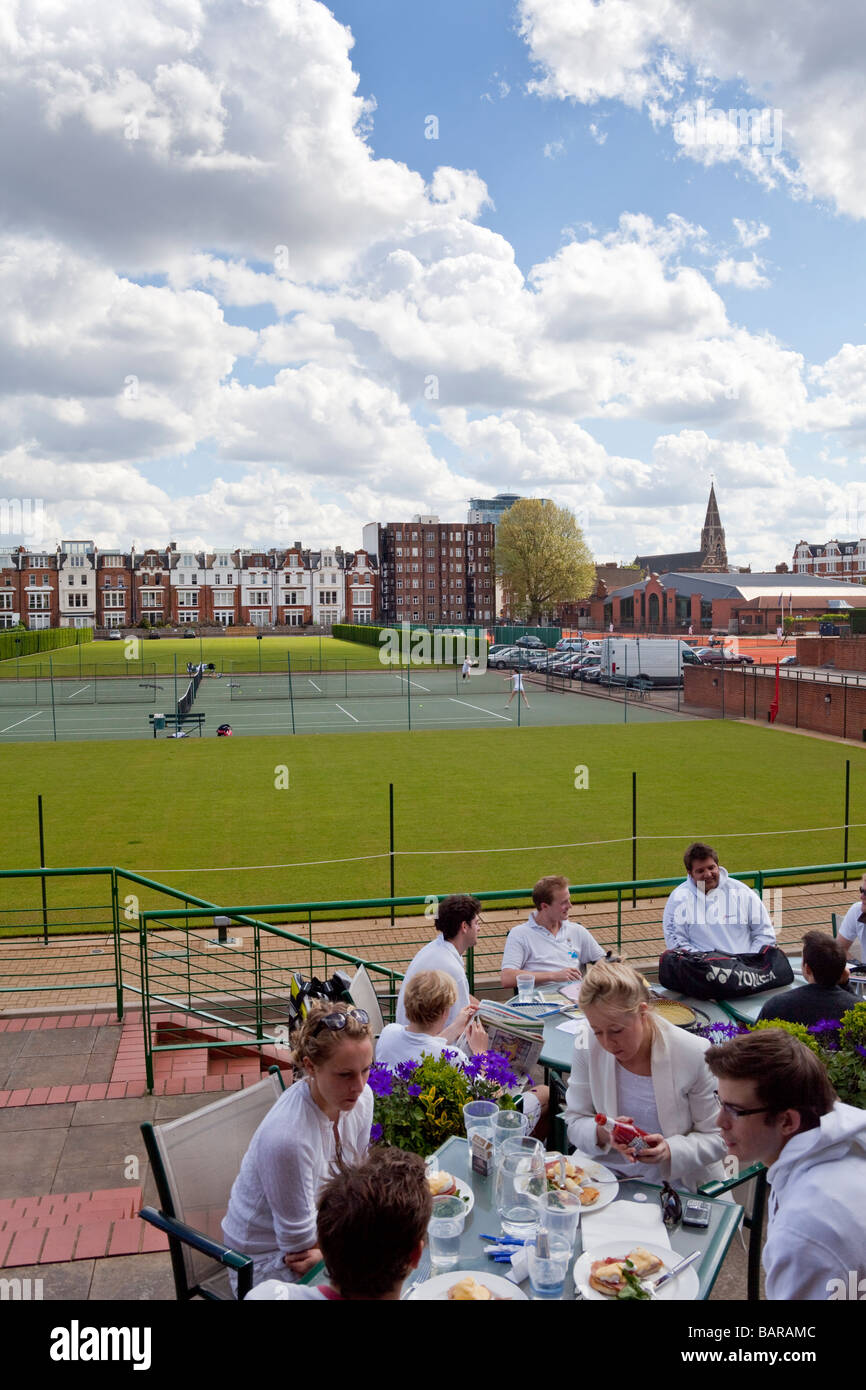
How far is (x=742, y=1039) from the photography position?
2998mm

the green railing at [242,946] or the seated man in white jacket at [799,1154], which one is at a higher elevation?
the seated man in white jacket at [799,1154]

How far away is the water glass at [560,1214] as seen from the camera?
10.6ft

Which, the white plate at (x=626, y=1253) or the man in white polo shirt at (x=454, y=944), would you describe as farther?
the man in white polo shirt at (x=454, y=944)

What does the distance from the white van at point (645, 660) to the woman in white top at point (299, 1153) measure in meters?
47.0

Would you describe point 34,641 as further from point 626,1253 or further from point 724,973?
point 626,1253

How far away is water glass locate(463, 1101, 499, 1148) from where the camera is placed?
151 inches

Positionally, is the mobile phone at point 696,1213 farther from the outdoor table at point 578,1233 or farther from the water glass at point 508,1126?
the water glass at point 508,1126

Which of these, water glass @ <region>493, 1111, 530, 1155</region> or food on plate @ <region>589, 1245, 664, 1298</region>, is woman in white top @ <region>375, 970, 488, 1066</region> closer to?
water glass @ <region>493, 1111, 530, 1155</region>

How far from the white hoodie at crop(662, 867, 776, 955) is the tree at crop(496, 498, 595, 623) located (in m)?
92.6

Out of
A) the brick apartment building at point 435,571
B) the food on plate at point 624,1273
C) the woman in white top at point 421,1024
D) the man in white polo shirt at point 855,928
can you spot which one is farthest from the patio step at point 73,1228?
the brick apartment building at point 435,571

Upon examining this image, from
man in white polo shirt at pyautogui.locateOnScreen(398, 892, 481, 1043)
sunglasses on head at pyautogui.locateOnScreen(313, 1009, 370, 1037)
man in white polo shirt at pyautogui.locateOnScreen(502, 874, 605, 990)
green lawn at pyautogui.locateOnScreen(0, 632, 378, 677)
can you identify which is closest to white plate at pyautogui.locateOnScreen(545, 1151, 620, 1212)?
sunglasses on head at pyautogui.locateOnScreen(313, 1009, 370, 1037)

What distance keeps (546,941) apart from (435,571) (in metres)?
128

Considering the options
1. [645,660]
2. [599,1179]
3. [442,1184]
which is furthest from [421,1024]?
[645,660]
